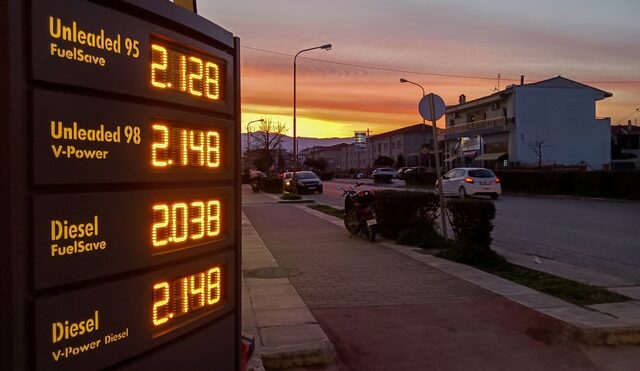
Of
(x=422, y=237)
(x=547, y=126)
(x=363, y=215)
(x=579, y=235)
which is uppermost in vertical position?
(x=547, y=126)

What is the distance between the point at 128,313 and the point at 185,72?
1.28 metres

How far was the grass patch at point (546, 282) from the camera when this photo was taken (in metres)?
6.84

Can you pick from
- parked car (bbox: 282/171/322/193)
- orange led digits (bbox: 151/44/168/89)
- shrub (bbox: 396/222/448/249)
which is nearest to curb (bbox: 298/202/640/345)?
shrub (bbox: 396/222/448/249)

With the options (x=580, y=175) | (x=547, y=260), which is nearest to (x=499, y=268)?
(x=547, y=260)

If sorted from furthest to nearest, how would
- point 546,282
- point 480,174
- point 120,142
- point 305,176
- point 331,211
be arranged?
1. point 305,176
2. point 480,174
3. point 331,211
4. point 546,282
5. point 120,142

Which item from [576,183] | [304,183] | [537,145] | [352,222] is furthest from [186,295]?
[537,145]

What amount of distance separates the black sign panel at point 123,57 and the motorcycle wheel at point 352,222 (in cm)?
966

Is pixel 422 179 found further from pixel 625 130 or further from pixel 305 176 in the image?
pixel 625 130

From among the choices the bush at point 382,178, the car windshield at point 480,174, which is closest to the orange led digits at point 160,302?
the car windshield at point 480,174

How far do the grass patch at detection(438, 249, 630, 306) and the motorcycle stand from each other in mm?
2370

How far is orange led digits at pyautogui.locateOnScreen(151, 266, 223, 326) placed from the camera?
2920mm

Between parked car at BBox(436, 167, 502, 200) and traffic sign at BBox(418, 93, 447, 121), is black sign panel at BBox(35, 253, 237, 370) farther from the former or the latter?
parked car at BBox(436, 167, 502, 200)

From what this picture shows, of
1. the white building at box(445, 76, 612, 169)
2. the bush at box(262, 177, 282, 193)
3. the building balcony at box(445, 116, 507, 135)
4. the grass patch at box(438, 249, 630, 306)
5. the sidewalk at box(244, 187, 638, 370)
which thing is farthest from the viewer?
the building balcony at box(445, 116, 507, 135)

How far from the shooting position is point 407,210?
38.5 feet
